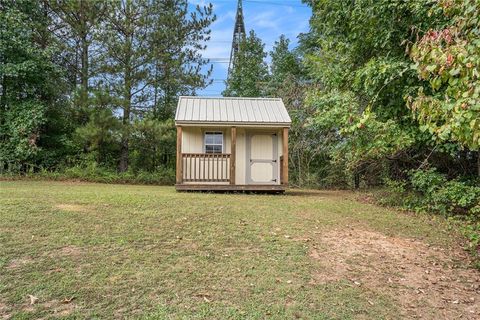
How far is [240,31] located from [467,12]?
2172cm

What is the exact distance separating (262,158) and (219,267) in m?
7.56

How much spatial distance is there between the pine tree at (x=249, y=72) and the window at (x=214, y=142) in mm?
8090

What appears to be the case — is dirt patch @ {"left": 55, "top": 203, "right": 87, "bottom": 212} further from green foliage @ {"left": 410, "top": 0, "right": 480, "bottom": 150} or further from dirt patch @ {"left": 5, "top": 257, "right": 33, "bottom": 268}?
green foliage @ {"left": 410, "top": 0, "right": 480, "bottom": 150}

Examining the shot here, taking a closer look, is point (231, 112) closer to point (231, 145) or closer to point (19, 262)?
point (231, 145)

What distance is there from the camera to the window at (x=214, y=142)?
11328mm

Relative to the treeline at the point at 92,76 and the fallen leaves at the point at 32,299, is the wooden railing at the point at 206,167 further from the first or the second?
the fallen leaves at the point at 32,299

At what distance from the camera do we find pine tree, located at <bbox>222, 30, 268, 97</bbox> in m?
19.4

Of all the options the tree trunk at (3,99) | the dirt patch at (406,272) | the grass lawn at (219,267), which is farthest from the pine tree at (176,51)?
the dirt patch at (406,272)

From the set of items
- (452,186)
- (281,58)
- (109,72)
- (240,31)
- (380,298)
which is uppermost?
(240,31)

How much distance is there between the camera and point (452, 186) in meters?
7.70

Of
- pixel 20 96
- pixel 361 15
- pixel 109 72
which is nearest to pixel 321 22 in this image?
pixel 361 15

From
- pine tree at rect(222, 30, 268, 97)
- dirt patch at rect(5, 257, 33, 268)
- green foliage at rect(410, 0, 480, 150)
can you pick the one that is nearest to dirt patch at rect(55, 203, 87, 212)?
dirt patch at rect(5, 257, 33, 268)

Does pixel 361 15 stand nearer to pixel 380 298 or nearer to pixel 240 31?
pixel 380 298

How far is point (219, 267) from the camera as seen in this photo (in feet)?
12.6
